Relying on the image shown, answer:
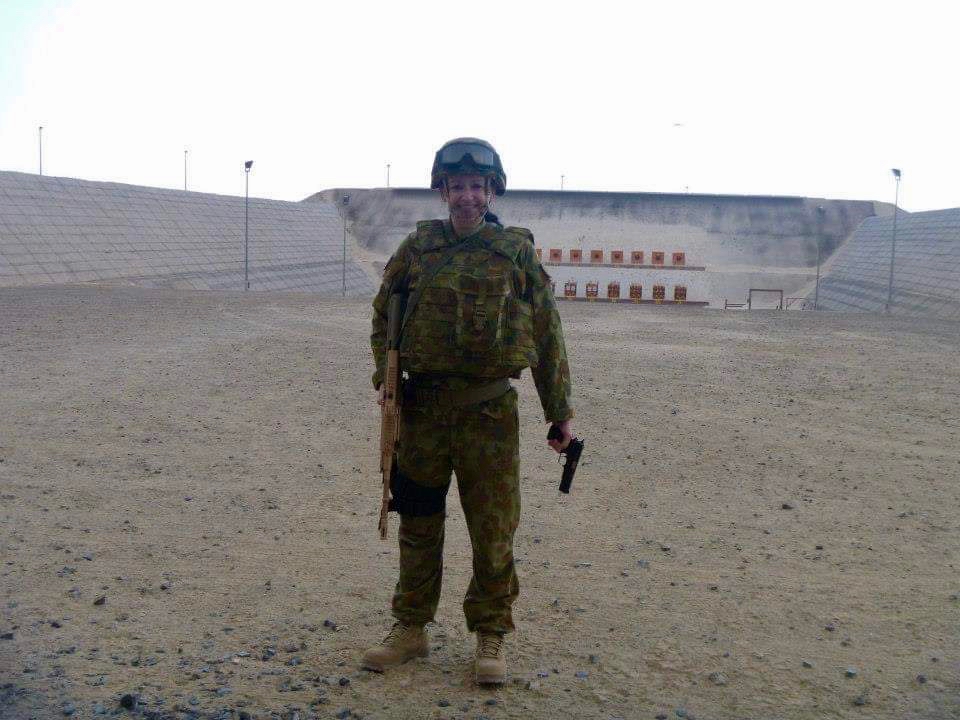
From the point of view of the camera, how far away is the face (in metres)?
3.67

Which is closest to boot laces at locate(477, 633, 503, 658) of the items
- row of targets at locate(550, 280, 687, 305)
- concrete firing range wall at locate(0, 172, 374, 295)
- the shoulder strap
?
the shoulder strap

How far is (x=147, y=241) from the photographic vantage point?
106ft

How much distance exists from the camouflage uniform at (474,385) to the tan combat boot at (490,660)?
4 centimetres

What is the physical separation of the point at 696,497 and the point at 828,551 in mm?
1196

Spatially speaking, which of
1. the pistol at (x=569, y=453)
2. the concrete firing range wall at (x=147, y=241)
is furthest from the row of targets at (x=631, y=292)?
the pistol at (x=569, y=453)

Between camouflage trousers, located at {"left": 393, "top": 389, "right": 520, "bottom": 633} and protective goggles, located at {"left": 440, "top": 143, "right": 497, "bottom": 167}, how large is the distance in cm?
92

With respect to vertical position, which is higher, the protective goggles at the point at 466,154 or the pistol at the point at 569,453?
the protective goggles at the point at 466,154

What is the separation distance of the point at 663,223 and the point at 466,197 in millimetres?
54093

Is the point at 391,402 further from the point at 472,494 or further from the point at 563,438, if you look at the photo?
the point at 563,438

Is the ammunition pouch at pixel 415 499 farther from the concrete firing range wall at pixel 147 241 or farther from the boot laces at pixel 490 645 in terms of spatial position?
the concrete firing range wall at pixel 147 241

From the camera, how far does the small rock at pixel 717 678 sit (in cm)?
363

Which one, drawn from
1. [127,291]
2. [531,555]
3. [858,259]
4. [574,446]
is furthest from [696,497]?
[858,259]

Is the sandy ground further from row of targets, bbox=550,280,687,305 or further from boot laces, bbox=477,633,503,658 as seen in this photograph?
row of targets, bbox=550,280,687,305

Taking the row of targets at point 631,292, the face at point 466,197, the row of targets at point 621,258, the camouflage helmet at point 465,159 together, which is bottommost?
the row of targets at point 631,292
